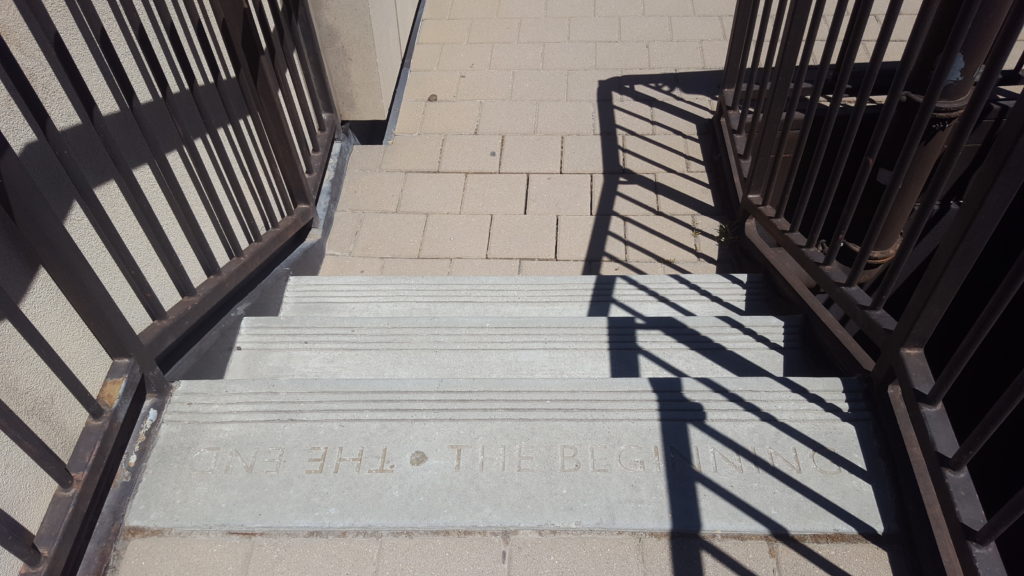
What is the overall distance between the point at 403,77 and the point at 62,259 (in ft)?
10.9

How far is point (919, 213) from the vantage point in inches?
69.2

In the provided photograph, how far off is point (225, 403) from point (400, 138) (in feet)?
8.59

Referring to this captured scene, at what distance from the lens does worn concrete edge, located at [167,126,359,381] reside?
2.37 m

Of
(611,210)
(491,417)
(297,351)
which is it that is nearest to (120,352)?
(297,351)

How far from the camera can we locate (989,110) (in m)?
3.66

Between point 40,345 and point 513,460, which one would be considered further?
point 513,460

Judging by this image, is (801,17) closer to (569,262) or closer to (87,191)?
(569,262)

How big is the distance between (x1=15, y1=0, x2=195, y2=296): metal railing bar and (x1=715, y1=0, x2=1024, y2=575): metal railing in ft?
7.15

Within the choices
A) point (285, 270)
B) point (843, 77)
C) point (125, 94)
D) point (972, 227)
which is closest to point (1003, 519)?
point (972, 227)

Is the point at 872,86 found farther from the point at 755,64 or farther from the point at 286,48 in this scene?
the point at 286,48

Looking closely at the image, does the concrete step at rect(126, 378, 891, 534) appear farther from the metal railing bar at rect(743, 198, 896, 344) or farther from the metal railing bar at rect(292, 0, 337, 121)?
the metal railing bar at rect(292, 0, 337, 121)

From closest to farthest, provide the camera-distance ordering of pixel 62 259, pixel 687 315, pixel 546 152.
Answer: pixel 62 259 < pixel 687 315 < pixel 546 152

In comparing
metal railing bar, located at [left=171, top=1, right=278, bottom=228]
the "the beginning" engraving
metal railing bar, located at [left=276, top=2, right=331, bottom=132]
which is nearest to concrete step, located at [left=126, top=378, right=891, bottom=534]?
the "the beginning" engraving

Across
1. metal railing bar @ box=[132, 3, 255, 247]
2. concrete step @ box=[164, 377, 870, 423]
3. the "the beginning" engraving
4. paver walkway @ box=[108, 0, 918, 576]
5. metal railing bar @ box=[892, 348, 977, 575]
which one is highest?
metal railing bar @ box=[132, 3, 255, 247]
